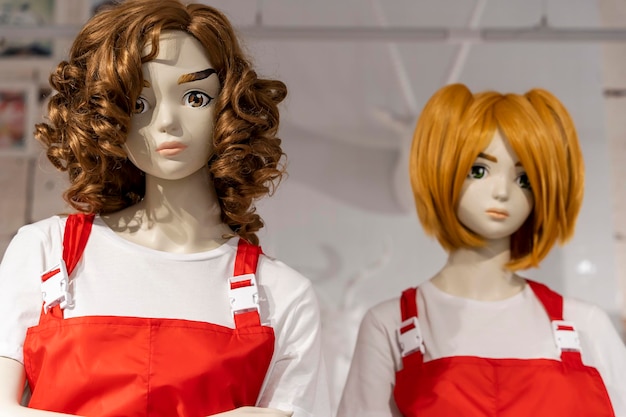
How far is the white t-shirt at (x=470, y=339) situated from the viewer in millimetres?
2225

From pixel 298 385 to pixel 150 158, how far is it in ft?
1.90

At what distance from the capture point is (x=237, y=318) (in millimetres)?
1831

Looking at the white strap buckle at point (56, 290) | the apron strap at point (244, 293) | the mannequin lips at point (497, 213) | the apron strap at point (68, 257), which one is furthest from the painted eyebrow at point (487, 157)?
the white strap buckle at point (56, 290)

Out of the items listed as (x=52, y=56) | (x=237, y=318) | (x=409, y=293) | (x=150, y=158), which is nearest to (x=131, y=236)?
(x=150, y=158)

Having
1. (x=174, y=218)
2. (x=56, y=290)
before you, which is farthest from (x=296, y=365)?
(x=56, y=290)

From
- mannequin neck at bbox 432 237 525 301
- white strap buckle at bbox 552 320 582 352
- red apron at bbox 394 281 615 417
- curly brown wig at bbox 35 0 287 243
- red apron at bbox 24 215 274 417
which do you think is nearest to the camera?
red apron at bbox 24 215 274 417

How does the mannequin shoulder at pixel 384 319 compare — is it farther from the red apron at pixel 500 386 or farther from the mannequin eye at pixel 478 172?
the mannequin eye at pixel 478 172

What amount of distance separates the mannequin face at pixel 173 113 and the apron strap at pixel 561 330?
3.36 feet

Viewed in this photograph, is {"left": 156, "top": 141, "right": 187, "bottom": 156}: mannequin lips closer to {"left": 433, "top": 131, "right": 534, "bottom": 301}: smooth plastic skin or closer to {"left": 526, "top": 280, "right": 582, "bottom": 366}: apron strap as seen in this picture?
{"left": 433, "top": 131, "right": 534, "bottom": 301}: smooth plastic skin

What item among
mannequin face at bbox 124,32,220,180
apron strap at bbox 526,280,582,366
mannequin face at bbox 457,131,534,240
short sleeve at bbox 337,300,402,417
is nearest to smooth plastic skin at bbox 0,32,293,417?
mannequin face at bbox 124,32,220,180

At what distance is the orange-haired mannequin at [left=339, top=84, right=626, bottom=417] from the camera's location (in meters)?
2.15

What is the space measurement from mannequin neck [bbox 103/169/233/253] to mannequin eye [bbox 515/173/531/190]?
81 centimetres

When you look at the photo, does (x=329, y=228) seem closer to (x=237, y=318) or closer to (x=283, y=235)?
(x=283, y=235)

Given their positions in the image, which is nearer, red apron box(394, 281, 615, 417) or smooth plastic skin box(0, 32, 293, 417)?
smooth plastic skin box(0, 32, 293, 417)
